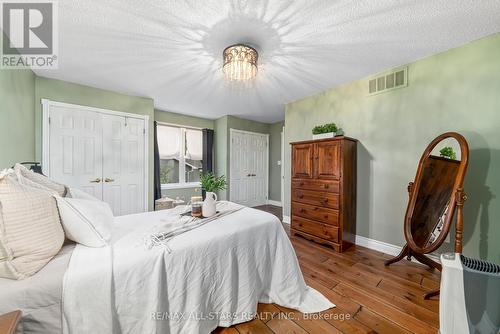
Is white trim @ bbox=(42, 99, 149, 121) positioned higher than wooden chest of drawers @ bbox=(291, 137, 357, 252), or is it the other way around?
white trim @ bbox=(42, 99, 149, 121)

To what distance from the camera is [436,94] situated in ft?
7.49

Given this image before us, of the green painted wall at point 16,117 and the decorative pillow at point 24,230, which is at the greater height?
the green painted wall at point 16,117

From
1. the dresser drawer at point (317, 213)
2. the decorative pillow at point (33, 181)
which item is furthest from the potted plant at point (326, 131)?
the decorative pillow at point (33, 181)

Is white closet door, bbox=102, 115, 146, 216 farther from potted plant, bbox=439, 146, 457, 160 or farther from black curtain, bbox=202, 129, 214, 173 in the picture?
potted plant, bbox=439, 146, 457, 160

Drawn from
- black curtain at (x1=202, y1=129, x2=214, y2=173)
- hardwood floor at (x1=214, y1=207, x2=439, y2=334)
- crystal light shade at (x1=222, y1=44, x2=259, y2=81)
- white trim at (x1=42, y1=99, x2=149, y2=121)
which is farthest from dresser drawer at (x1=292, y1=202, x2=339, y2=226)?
white trim at (x1=42, y1=99, x2=149, y2=121)

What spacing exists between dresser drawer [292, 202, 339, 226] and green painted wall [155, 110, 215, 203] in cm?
255

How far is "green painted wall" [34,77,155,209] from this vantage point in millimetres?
2822

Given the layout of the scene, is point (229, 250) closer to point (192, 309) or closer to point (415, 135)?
point (192, 309)

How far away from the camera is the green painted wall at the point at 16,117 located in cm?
187

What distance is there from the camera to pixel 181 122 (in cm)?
476

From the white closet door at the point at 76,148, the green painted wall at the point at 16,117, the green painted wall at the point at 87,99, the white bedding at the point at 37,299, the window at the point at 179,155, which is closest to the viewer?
the white bedding at the point at 37,299

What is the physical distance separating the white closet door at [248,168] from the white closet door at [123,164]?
212 centimetres

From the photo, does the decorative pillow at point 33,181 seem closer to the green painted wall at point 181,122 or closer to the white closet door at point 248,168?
the green painted wall at point 181,122

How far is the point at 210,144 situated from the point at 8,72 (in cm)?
350
